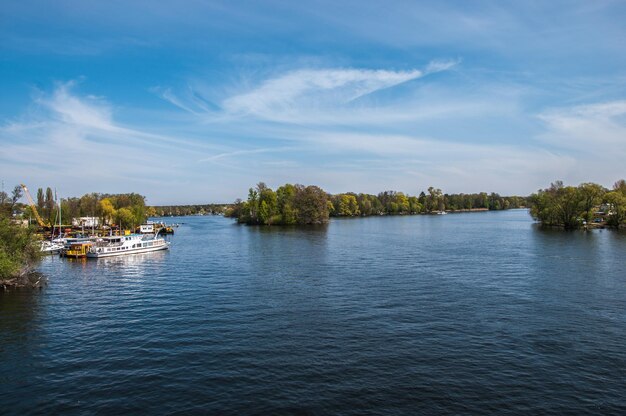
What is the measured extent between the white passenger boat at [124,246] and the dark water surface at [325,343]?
30.5 m

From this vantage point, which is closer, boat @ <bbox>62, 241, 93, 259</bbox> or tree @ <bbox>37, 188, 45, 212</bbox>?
boat @ <bbox>62, 241, 93, 259</bbox>

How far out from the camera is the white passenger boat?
91.2m

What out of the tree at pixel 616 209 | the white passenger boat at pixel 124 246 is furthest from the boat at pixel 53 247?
the tree at pixel 616 209

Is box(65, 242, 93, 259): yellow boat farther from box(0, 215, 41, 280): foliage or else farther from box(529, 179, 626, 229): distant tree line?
box(529, 179, 626, 229): distant tree line

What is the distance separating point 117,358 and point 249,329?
10114 mm

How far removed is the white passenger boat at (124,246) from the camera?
91.2 meters

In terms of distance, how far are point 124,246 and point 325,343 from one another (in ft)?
258

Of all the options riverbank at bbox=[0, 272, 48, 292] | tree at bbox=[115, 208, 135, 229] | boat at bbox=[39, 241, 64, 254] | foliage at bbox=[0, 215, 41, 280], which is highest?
tree at bbox=[115, 208, 135, 229]

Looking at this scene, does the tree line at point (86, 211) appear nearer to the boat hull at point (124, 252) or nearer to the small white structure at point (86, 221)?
the small white structure at point (86, 221)

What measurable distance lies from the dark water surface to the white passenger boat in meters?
30.5

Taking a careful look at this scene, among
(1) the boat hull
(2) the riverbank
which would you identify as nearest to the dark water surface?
(2) the riverbank

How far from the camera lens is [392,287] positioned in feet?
163

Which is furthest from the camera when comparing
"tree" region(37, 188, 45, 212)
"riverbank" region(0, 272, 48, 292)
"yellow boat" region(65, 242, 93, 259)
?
"tree" region(37, 188, 45, 212)

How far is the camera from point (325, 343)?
1234 inches
